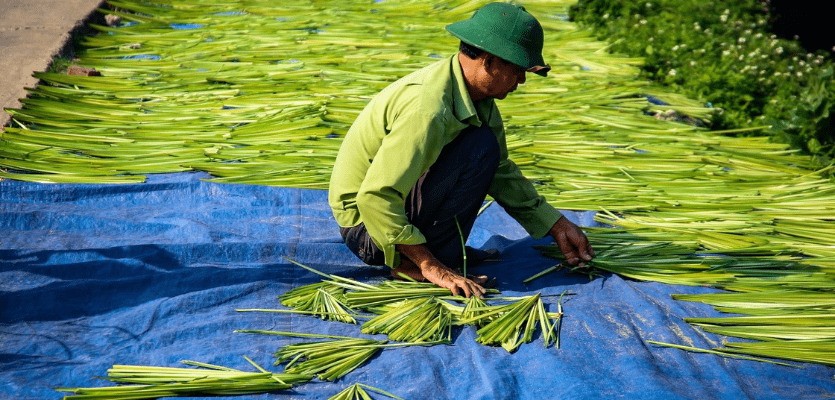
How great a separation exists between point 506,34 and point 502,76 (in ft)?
0.44

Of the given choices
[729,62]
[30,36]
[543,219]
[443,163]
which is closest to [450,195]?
[443,163]

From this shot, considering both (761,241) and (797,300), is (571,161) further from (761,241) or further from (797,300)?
(797,300)

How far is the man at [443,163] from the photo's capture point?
6.96 ft

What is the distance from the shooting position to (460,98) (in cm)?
221

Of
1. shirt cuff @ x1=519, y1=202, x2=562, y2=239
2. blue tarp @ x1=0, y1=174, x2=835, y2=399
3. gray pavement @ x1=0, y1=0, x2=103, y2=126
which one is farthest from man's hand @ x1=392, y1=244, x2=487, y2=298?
gray pavement @ x1=0, y1=0, x2=103, y2=126

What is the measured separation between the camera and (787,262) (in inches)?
102

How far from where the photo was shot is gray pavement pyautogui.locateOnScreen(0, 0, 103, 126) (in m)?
3.88

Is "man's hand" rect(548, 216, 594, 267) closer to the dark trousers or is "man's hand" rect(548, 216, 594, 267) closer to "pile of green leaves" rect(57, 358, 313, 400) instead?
the dark trousers

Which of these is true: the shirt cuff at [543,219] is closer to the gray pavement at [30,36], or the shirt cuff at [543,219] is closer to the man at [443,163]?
the man at [443,163]

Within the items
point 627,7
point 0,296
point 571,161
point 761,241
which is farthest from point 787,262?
point 627,7

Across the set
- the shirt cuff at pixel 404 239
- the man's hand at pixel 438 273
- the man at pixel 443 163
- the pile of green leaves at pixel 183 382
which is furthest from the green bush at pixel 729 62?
the pile of green leaves at pixel 183 382

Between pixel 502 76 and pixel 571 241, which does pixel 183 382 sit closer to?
pixel 502 76

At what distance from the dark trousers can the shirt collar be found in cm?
10

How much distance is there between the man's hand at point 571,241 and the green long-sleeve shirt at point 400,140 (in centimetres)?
43
